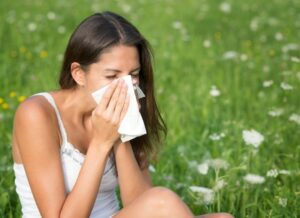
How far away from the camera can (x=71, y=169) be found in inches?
86.8

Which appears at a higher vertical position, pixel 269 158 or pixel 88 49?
pixel 88 49

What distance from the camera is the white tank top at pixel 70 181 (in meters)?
2.20

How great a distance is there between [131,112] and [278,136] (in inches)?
59.3

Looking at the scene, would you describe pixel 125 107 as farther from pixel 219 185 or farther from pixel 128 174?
pixel 219 185

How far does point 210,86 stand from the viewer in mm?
4430

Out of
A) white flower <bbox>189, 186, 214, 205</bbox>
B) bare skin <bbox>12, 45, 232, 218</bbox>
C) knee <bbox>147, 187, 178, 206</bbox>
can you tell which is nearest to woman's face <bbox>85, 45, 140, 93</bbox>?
bare skin <bbox>12, 45, 232, 218</bbox>

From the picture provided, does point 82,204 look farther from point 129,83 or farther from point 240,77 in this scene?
point 240,77

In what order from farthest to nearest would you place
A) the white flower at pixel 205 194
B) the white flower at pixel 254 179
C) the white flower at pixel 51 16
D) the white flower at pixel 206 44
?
the white flower at pixel 51 16
the white flower at pixel 206 44
the white flower at pixel 254 179
the white flower at pixel 205 194

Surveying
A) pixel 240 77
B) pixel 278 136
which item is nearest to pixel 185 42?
pixel 240 77

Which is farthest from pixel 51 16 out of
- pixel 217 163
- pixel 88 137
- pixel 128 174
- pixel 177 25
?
pixel 128 174

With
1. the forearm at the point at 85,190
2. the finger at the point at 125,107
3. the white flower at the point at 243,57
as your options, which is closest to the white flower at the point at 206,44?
the white flower at the point at 243,57

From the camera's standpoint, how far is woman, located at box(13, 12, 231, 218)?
2053 millimetres

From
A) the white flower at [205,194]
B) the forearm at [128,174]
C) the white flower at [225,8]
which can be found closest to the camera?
the forearm at [128,174]

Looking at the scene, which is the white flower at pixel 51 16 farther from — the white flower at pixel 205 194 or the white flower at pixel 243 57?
the white flower at pixel 205 194
